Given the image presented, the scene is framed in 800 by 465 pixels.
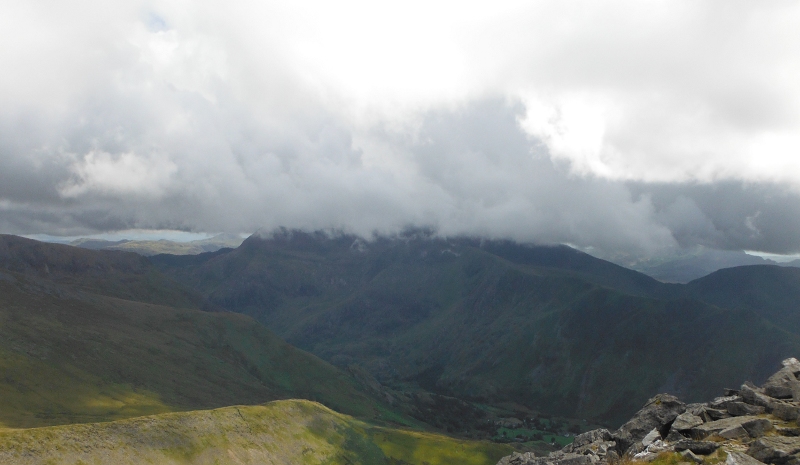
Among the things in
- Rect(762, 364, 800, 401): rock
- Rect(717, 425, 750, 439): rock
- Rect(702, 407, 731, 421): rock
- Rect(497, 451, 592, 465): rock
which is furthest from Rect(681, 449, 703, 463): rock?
Rect(762, 364, 800, 401): rock

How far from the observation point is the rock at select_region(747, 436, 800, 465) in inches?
1334

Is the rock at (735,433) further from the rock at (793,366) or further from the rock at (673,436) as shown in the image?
the rock at (793,366)

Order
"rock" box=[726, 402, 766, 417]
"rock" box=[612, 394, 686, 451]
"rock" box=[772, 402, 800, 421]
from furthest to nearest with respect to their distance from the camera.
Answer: "rock" box=[612, 394, 686, 451]
"rock" box=[726, 402, 766, 417]
"rock" box=[772, 402, 800, 421]

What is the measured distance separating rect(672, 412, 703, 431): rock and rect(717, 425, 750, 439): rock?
4.33 metres

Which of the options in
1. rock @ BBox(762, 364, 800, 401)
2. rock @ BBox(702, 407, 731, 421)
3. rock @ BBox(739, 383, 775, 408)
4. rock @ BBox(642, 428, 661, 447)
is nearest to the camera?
rock @ BBox(642, 428, 661, 447)

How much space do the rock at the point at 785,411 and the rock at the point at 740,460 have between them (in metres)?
12.4

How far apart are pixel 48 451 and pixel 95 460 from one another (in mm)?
12755

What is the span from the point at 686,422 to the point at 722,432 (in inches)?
206

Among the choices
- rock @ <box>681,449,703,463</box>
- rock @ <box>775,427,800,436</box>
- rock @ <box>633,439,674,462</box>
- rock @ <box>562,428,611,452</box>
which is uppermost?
rock @ <box>775,427,800,436</box>

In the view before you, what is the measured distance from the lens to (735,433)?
39.2 m

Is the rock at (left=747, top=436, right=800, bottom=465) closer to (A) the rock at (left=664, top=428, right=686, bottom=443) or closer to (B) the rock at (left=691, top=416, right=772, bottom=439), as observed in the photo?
(B) the rock at (left=691, top=416, right=772, bottom=439)

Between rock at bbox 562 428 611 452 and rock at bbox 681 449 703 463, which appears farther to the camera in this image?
rock at bbox 562 428 611 452

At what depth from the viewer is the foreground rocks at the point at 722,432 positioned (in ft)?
117

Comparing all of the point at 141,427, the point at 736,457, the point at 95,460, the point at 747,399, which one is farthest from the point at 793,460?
the point at 141,427
